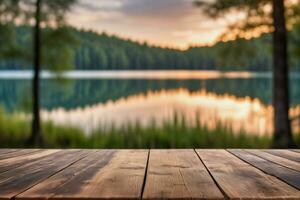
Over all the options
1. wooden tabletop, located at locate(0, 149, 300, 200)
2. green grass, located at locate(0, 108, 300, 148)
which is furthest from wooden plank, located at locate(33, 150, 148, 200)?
green grass, located at locate(0, 108, 300, 148)

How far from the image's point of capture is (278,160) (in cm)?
230

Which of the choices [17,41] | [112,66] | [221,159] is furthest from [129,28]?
[221,159]

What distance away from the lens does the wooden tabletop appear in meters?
1.50

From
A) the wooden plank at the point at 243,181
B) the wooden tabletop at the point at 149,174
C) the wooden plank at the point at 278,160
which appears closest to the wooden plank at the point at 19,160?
the wooden tabletop at the point at 149,174

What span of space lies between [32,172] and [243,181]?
1.00 meters

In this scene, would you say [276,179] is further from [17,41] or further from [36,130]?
[17,41]

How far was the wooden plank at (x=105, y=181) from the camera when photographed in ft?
4.83

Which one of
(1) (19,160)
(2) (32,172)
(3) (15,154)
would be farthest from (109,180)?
(3) (15,154)

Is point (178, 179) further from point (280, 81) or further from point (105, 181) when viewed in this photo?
point (280, 81)

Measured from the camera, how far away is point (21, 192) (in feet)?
4.97

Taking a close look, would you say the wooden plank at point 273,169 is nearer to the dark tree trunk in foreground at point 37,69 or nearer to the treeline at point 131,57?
the dark tree trunk in foreground at point 37,69

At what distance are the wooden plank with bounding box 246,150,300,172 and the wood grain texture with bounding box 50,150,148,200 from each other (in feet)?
2.42

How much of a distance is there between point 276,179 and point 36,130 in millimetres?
8489

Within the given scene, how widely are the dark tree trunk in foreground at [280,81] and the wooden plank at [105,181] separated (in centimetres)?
615
